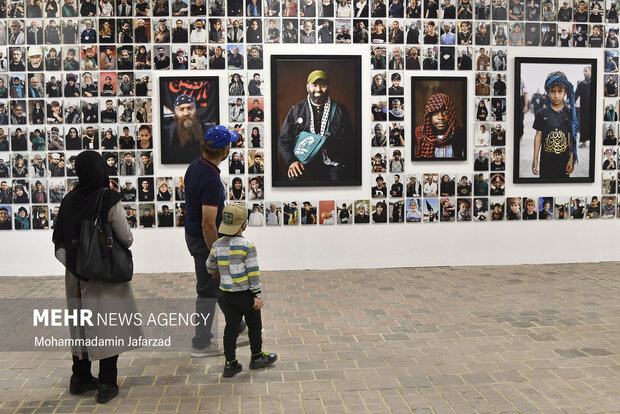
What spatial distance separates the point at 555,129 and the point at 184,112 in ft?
17.5

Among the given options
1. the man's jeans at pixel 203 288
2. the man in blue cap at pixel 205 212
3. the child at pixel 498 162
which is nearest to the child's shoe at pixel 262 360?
the man in blue cap at pixel 205 212

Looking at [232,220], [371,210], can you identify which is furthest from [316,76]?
[232,220]

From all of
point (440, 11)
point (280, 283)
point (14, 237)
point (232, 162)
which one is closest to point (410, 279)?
point (280, 283)

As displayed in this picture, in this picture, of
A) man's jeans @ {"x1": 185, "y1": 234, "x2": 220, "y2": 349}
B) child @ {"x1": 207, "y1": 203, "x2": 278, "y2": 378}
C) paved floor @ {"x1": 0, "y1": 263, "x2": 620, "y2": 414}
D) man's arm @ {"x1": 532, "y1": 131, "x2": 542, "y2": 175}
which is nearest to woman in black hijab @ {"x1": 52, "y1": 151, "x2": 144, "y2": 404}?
paved floor @ {"x1": 0, "y1": 263, "x2": 620, "y2": 414}

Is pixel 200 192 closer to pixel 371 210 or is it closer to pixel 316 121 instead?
pixel 316 121

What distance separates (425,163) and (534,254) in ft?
6.98

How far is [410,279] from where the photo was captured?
8070mm

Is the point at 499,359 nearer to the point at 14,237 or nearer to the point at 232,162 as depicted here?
the point at 232,162

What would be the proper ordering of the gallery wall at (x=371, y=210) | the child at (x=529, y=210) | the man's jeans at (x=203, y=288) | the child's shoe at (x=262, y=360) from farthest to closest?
the child at (x=529, y=210), the gallery wall at (x=371, y=210), the man's jeans at (x=203, y=288), the child's shoe at (x=262, y=360)

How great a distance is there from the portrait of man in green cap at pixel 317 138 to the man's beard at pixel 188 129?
1101 mm

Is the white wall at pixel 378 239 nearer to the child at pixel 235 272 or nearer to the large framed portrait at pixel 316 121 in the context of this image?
the large framed portrait at pixel 316 121

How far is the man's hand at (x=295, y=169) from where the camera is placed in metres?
8.61

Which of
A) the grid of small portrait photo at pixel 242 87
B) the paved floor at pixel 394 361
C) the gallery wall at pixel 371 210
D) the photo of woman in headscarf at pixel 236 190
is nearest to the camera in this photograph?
the paved floor at pixel 394 361

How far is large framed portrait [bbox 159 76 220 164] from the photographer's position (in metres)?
8.41
